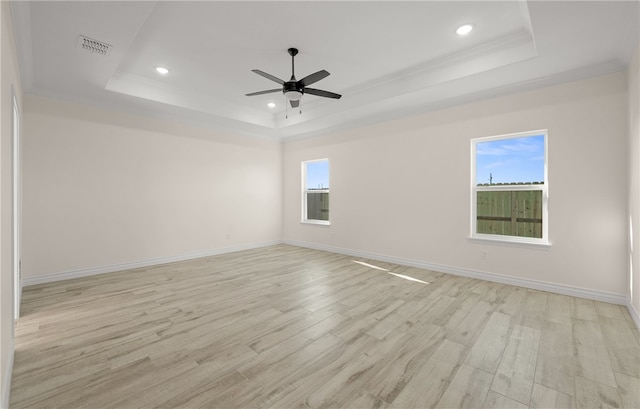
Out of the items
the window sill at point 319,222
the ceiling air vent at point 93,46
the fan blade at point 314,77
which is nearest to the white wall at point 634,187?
the fan blade at point 314,77

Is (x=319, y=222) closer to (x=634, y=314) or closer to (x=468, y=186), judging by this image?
(x=468, y=186)

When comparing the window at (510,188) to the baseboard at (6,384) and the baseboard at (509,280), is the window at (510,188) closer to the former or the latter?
the baseboard at (509,280)

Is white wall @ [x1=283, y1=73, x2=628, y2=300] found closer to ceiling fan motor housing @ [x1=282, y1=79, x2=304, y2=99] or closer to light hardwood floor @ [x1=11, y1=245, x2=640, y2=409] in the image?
light hardwood floor @ [x1=11, y1=245, x2=640, y2=409]

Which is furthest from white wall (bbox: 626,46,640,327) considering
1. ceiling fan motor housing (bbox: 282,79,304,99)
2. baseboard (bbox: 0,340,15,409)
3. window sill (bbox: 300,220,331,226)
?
baseboard (bbox: 0,340,15,409)

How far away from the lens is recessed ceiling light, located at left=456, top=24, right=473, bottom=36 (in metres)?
2.79

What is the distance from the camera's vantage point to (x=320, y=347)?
2.14m

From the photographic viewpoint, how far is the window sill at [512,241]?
3482 millimetres

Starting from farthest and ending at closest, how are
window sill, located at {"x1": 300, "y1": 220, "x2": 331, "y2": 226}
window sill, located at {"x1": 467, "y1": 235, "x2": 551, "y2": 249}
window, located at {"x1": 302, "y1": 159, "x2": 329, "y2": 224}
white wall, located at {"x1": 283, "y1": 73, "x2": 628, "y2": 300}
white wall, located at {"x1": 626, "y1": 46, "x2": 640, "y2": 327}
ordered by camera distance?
window, located at {"x1": 302, "y1": 159, "x2": 329, "y2": 224} < window sill, located at {"x1": 300, "y1": 220, "x2": 331, "y2": 226} < window sill, located at {"x1": 467, "y1": 235, "x2": 551, "y2": 249} < white wall, located at {"x1": 283, "y1": 73, "x2": 628, "y2": 300} < white wall, located at {"x1": 626, "y1": 46, "x2": 640, "y2": 327}

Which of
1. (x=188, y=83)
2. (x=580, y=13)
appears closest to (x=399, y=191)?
(x=580, y=13)

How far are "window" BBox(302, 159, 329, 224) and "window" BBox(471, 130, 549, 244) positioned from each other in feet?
10.1

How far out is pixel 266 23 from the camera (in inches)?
107

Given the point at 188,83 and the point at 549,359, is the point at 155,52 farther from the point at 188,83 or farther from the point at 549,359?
the point at 549,359

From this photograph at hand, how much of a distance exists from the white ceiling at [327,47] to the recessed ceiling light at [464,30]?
0.06m

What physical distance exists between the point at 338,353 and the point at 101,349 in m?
1.88
